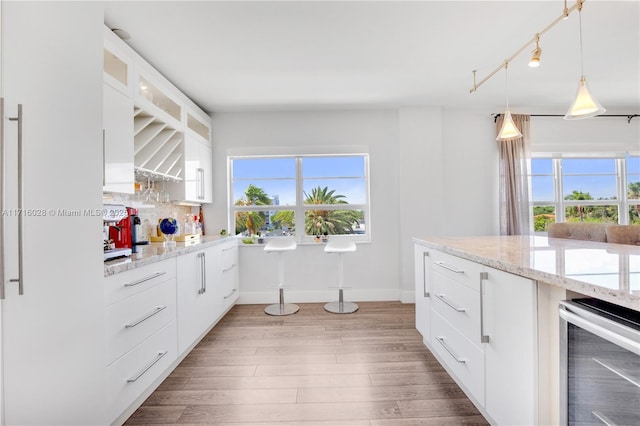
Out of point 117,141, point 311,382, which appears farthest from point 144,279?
point 311,382

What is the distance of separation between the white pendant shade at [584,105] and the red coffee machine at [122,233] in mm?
3237

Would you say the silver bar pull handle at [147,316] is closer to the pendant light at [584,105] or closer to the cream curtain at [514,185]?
the pendant light at [584,105]

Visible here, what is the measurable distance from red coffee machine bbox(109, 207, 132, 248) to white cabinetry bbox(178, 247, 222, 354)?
37 cm

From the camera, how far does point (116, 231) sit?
6.31 ft

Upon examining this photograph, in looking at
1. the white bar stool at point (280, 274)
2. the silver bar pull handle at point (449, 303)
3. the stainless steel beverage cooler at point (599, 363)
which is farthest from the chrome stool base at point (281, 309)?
the stainless steel beverage cooler at point (599, 363)

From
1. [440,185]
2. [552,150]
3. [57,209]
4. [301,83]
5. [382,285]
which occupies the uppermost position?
[301,83]

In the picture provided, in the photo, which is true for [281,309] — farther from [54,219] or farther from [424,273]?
[54,219]

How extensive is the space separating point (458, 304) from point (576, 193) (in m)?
3.95

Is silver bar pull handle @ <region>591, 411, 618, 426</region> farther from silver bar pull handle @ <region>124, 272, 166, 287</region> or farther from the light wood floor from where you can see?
silver bar pull handle @ <region>124, 272, 166, 287</region>

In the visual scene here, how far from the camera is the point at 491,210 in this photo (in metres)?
3.99

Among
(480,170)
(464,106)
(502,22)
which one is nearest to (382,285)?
(480,170)

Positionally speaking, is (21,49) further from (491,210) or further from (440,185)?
(491,210)

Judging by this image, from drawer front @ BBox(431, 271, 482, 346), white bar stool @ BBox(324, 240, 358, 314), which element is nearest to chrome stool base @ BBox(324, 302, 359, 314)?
white bar stool @ BBox(324, 240, 358, 314)

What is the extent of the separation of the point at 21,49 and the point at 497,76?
3.73m
